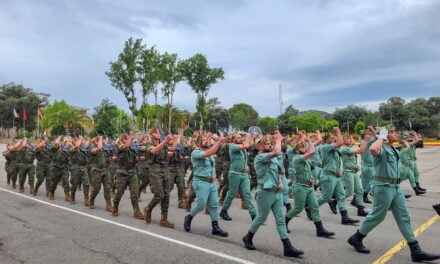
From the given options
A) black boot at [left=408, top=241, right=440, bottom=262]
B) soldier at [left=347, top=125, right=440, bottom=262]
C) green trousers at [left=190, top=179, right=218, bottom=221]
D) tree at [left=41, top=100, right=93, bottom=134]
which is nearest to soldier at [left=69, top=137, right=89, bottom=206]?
green trousers at [left=190, top=179, right=218, bottom=221]

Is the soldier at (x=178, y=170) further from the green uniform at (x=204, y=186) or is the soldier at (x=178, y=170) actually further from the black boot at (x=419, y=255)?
the black boot at (x=419, y=255)

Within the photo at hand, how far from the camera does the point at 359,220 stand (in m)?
8.07

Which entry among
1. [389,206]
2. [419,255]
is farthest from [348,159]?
[419,255]

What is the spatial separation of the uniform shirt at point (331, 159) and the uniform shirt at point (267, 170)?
7.13ft

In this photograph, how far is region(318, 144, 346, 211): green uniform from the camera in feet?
25.5

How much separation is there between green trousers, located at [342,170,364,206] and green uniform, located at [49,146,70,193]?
7754mm

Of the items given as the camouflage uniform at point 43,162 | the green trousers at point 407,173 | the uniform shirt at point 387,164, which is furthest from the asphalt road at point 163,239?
the camouflage uniform at point 43,162

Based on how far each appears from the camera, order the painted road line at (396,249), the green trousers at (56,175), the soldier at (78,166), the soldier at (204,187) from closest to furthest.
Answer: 1. the painted road line at (396,249)
2. the soldier at (204,187)
3. the soldier at (78,166)
4. the green trousers at (56,175)

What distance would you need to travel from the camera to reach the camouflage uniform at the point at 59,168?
38.1 feet

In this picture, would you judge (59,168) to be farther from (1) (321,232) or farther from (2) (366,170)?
(2) (366,170)

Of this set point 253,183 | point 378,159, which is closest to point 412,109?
point 253,183

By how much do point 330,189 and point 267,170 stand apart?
91.1 inches

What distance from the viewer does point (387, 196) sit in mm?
5574

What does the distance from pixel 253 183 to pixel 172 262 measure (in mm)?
5879
